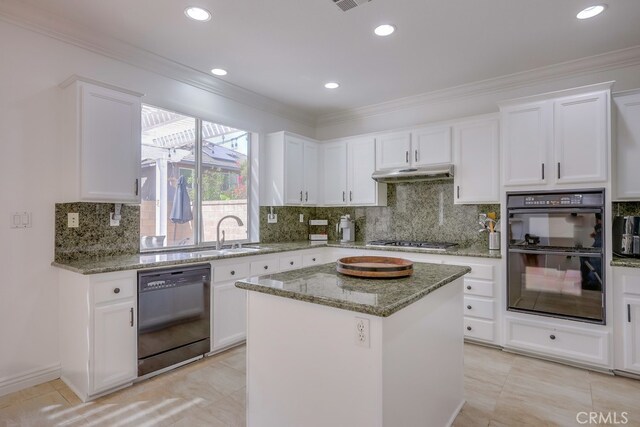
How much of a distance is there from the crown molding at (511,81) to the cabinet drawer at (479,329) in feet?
8.12

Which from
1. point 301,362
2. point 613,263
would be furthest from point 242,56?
point 613,263

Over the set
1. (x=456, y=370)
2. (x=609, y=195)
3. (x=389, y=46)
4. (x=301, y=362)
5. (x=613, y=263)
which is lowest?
(x=456, y=370)

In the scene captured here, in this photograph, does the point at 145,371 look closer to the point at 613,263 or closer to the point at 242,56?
the point at 242,56

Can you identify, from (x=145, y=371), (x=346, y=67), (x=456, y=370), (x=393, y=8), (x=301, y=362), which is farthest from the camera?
(x=346, y=67)

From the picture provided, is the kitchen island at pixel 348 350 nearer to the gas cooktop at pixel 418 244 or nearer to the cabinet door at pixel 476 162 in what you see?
the gas cooktop at pixel 418 244

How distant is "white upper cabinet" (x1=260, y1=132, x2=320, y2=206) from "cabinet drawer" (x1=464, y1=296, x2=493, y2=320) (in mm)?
2315

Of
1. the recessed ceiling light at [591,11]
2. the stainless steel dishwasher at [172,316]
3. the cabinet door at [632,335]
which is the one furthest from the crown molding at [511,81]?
the stainless steel dishwasher at [172,316]

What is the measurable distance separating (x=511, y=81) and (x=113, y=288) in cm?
418

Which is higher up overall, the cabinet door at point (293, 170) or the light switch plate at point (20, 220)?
the cabinet door at point (293, 170)

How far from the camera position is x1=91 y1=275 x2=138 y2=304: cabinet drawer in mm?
2393

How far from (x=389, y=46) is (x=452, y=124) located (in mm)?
1229

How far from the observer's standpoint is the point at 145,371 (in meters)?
2.66

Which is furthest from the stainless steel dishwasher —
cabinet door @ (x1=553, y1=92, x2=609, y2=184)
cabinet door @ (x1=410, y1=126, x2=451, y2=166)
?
cabinet door @ (x1=553, y1=92, x2=609, y2=184)

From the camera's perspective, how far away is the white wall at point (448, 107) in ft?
10.6
